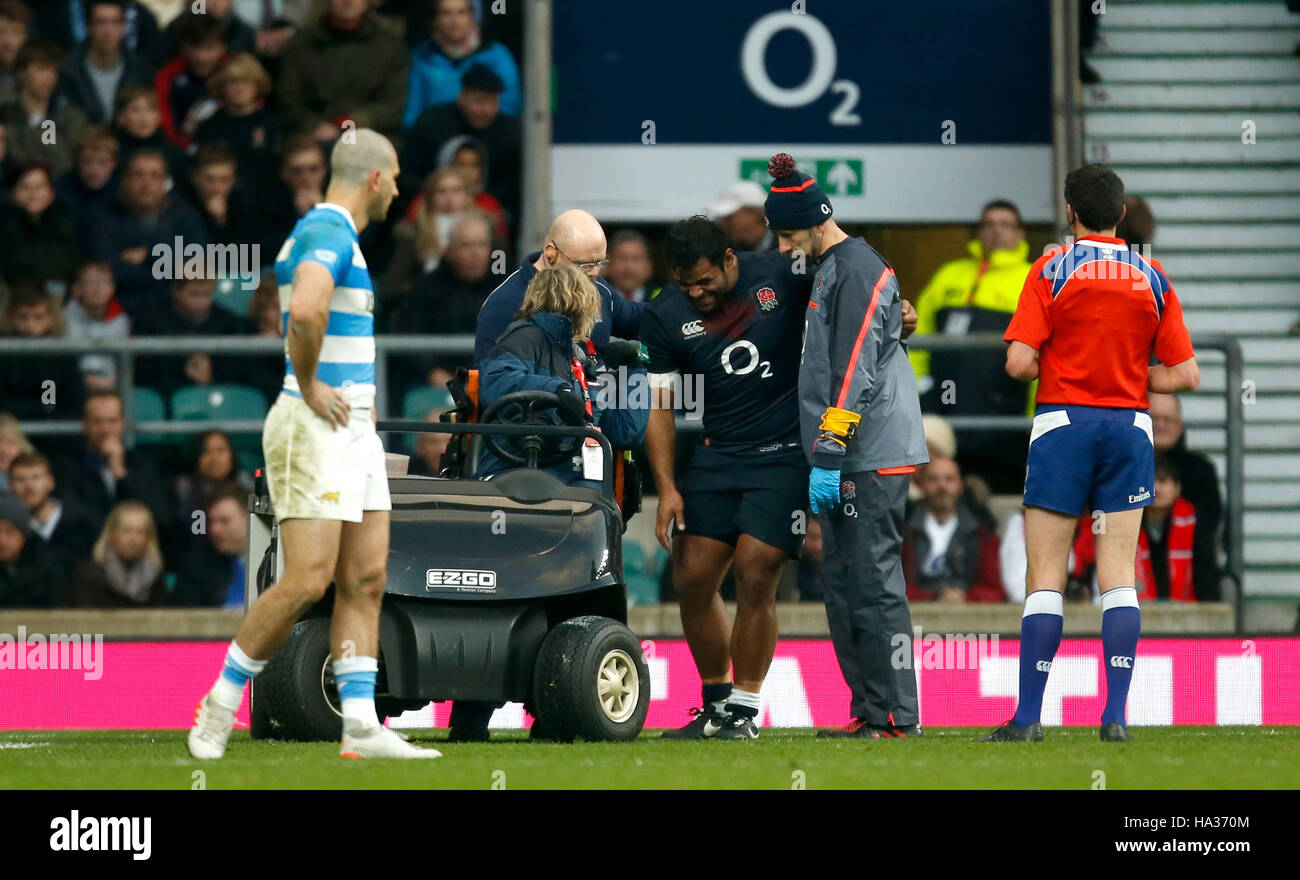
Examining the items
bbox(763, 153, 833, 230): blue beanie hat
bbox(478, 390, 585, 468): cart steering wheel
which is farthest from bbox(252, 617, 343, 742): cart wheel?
bbox(763, 153, 833, 230): blue beanie hat

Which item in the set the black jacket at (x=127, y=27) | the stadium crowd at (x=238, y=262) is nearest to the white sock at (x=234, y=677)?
the stadium crowd at (x=238, y=262)

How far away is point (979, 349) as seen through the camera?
11500 millimetres

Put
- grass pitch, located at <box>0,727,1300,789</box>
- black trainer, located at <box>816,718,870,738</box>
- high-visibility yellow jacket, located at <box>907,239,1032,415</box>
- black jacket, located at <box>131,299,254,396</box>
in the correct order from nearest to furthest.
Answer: grass pitch, located at <box>0,727,1300,789</box> → black trainer, located at <box>816,718,870,738</box> → black jacket, located at <box>131,299,254,396</box> → high-visibility yellow jacket, located at <box>907,239,1032,415</box>

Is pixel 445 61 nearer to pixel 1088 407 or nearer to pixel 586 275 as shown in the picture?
pixel 586 275

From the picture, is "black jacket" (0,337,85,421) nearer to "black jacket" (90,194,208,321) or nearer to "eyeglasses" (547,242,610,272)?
"black jacket" (90,194,208,321)

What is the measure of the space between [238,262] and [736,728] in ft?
16.6

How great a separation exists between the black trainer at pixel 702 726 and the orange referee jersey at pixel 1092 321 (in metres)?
1.80

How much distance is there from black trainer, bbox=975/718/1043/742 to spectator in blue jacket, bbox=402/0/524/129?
20.1ft

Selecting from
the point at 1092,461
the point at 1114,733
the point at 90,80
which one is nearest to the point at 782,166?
the point at 1092,461

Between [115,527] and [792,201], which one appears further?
[115,527]

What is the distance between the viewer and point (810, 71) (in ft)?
42.9

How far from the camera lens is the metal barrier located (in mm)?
11125

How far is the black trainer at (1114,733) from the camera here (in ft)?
23.8

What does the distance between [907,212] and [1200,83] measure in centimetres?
228
